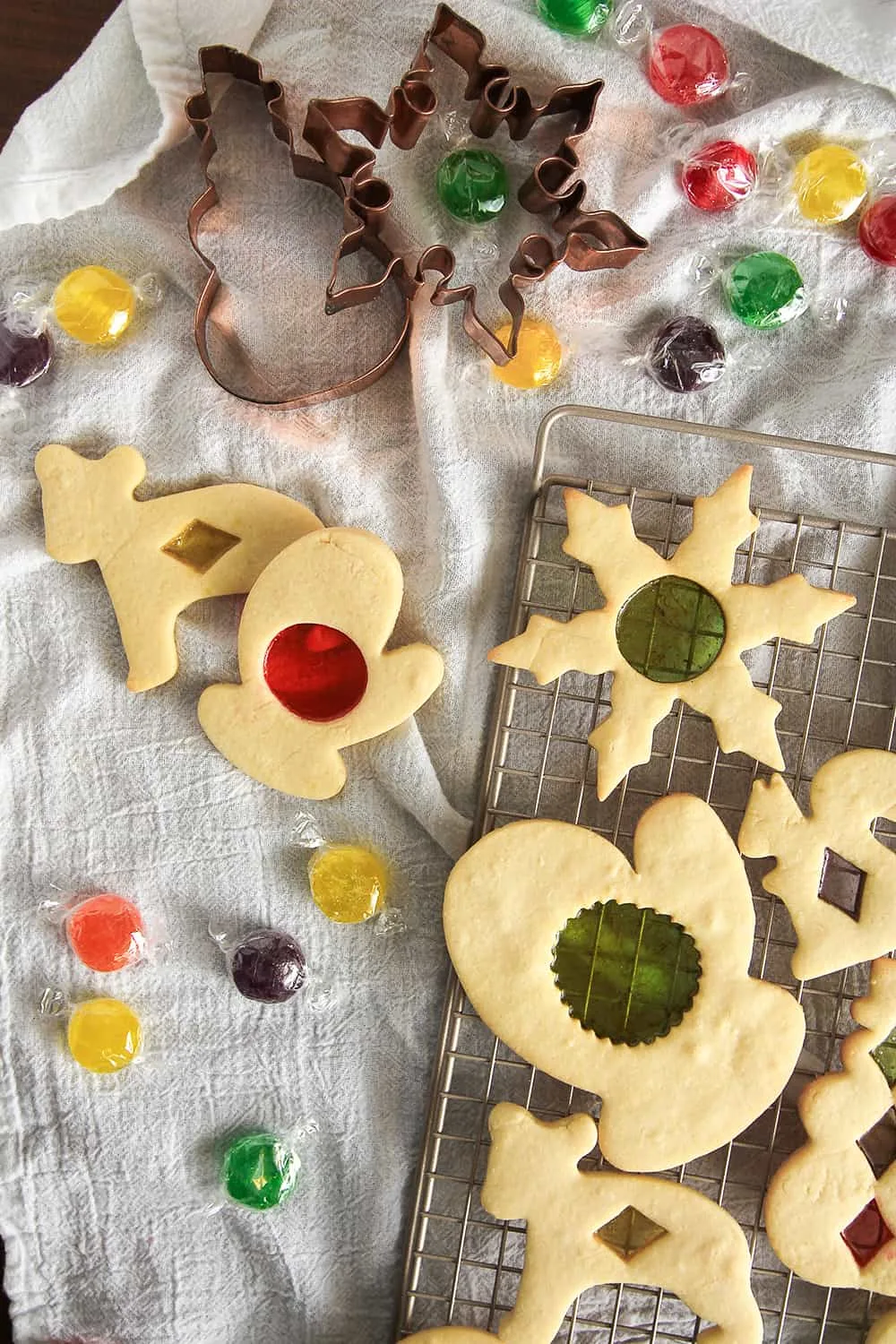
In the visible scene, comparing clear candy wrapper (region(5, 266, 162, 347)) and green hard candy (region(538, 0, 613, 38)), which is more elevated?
green hard candy (region(538, 0, 613, 38))

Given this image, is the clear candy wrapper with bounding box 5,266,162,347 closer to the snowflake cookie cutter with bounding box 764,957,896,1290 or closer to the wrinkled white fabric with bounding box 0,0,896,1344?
the wrinkled white fabric with bounding box 0,0,896,1344

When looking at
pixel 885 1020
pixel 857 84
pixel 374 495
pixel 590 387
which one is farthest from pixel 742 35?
→ pixel 885 1020

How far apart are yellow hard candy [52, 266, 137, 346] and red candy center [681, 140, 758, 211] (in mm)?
568

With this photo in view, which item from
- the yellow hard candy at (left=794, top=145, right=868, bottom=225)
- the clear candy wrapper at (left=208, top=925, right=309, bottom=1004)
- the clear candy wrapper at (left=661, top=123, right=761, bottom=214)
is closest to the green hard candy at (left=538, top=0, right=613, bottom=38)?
the clear candy wrapper at (left=661, top=123, right=761, bottom=214)

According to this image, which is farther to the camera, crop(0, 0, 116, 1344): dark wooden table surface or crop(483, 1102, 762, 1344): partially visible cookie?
crop(0, 0, 116, 1344): dark wooden table surface

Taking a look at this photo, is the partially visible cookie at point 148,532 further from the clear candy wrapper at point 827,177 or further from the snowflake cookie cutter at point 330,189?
the clear candy wrapper at point 827,177

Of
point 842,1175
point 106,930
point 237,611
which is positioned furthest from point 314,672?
point 842,1175

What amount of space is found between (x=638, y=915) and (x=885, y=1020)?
245mm

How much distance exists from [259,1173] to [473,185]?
0.98 m

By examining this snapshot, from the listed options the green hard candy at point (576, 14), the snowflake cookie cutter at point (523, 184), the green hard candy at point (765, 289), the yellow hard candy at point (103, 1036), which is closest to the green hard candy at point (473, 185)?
the snowflake cookie cutter at point (523, 184)

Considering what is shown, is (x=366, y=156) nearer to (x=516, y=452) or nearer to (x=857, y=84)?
(x=516, y=452)

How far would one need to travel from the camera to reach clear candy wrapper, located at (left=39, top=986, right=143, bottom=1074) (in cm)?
119

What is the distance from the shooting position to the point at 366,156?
1143 millimetres

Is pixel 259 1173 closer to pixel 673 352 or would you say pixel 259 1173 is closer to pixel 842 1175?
pixel 842 1175
